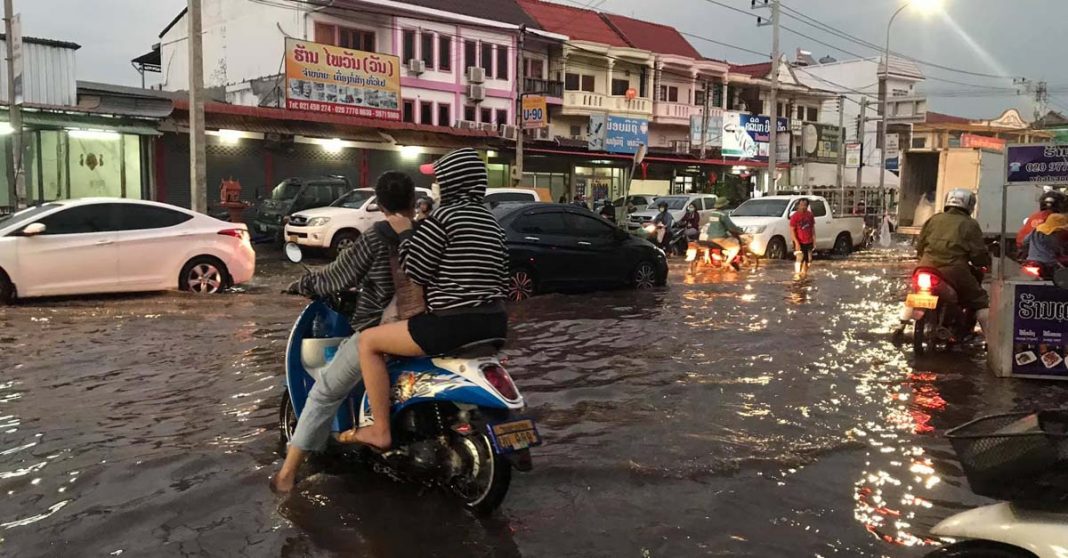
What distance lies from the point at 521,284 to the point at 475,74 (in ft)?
87.9

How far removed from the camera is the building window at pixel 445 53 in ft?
124

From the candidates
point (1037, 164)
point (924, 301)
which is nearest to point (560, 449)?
point (924, 301)

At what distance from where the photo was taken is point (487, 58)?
39.6m

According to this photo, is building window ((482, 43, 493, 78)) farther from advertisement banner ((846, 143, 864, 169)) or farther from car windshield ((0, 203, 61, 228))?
car windshield ((0, 203, 61, 228))

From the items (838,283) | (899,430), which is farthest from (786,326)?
(838,283)

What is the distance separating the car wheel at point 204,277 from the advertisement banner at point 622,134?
26.1 meters

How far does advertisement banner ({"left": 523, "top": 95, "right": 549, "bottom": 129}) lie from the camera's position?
102ft

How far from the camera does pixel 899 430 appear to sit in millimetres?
6008

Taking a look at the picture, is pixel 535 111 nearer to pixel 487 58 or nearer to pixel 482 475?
pixel 487 58

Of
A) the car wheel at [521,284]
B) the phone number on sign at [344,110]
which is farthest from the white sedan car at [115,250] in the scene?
the phone number on sign at [344,110]

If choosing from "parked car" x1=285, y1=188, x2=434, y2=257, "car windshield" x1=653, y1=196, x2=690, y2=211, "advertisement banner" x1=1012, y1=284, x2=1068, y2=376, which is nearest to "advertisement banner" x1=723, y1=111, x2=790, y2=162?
"car windshield" x1=653, y1=196, x2=690, y2=211

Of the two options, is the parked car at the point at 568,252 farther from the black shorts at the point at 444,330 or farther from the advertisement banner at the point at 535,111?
the advertisement banner at the point at 535,111

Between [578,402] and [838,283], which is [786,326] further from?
[838,283]

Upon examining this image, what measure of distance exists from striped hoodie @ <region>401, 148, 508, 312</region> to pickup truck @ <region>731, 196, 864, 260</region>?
18.0m
